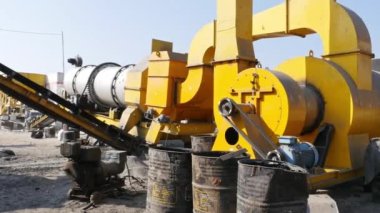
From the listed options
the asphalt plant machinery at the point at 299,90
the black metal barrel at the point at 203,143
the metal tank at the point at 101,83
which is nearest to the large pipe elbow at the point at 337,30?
the asphalt plant machinery at the point at 299,90

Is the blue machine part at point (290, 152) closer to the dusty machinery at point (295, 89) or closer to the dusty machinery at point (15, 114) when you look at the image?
the dusty machinery at point (295, 89)

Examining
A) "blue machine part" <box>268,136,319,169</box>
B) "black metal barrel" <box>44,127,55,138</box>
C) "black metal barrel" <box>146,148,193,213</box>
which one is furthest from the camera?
"black metal barrel" <box>44,127,55,138</box>

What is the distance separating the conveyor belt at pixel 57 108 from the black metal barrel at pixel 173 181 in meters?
3.27

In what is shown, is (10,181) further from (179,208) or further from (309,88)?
(309,88)

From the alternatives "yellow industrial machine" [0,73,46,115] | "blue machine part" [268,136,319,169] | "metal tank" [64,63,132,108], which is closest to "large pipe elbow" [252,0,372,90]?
"blue machine part" [268,136,319,169]

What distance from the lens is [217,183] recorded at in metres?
3.71

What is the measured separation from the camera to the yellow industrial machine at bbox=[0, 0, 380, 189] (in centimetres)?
492

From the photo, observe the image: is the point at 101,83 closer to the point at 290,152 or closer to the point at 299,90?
the point at 299,90

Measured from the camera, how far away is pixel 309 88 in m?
5.83

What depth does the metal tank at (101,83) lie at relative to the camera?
9.52m

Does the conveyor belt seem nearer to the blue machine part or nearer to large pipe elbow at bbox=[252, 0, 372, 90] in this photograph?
large pipe elbow at bbox=[252, 0, 372, 90]

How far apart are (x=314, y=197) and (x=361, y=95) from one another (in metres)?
2.43

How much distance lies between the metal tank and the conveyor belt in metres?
1.80

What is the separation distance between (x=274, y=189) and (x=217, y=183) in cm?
78
